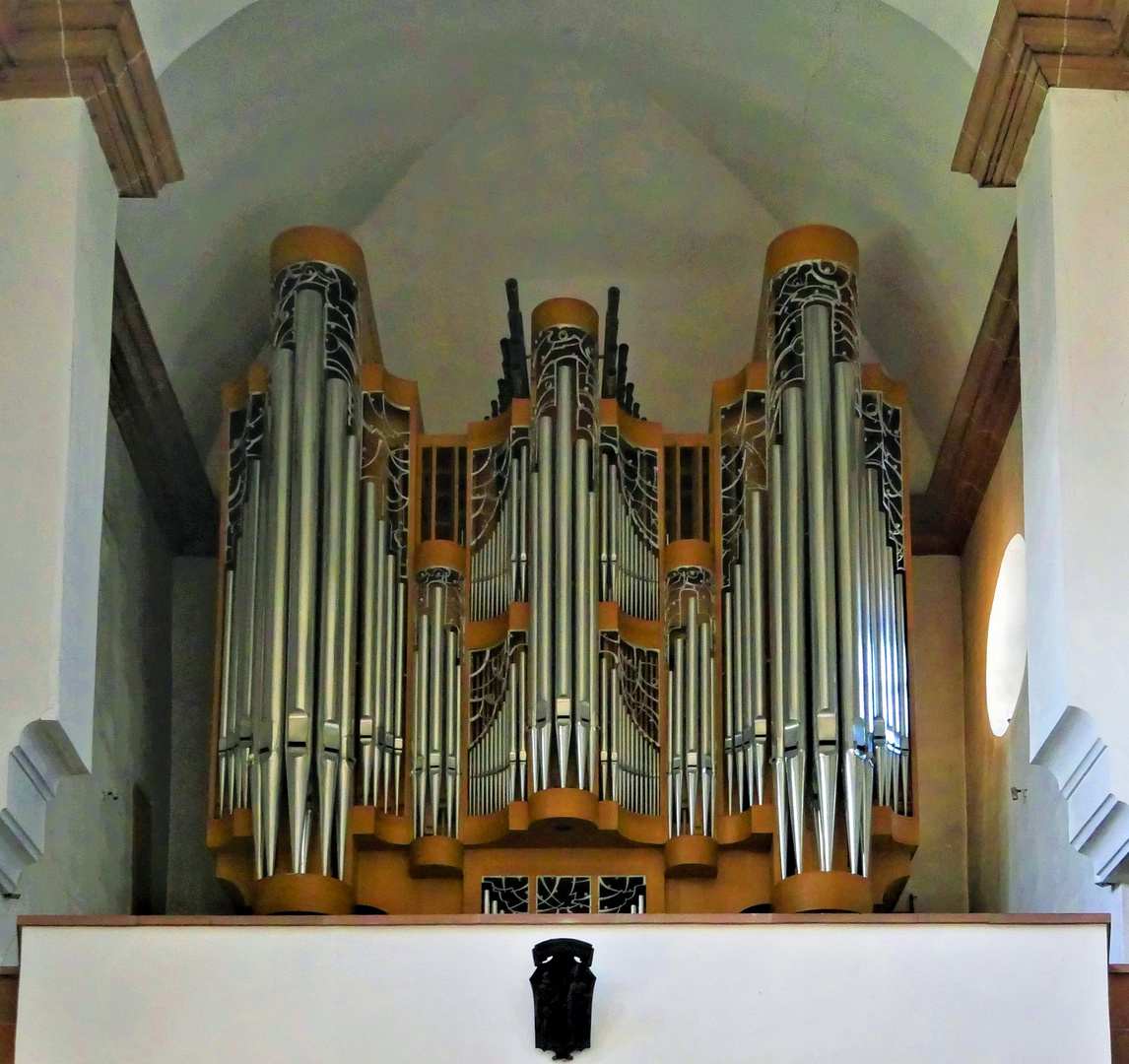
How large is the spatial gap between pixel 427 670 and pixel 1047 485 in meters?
2.77

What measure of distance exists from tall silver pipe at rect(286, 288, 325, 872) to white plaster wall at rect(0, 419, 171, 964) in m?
0.82

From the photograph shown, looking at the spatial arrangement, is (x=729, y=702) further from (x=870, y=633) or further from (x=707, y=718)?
(x=870, y=633)

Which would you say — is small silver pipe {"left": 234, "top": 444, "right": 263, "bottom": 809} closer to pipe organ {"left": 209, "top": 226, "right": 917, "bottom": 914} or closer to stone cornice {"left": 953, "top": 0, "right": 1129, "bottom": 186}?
pipe organ {"left": 209, "top": 226, "right": 917, "bottom": 914}

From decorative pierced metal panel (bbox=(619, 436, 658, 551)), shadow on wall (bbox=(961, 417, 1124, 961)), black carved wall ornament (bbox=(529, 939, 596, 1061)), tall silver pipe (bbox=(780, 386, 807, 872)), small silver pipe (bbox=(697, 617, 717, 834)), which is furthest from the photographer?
decorative pierced metal panel (bbox=(619, 436, 658, 551))

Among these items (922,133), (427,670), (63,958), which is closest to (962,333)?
(922,133)

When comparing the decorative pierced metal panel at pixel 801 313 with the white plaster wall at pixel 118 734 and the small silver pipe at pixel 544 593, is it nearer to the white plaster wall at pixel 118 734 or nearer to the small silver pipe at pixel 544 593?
the small silver pipe at pixel 544 593

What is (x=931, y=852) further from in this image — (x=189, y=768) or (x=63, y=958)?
(x=63, y=958)

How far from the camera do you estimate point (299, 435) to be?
1020 centimetres

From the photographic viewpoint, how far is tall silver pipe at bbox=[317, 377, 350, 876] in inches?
377

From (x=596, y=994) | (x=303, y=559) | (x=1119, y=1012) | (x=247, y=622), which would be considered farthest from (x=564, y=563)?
(x=1119, y=1012)

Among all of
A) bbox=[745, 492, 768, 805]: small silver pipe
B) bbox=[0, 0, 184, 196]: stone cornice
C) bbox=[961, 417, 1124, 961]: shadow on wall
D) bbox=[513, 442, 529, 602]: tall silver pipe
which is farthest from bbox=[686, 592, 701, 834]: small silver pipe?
bbox=[0, 0, 184, 196]: stone cornice

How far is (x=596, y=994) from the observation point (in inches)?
325

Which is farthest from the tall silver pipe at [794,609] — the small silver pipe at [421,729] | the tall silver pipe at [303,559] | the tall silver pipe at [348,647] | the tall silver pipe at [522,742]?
the tall silver pipe at [303,559]

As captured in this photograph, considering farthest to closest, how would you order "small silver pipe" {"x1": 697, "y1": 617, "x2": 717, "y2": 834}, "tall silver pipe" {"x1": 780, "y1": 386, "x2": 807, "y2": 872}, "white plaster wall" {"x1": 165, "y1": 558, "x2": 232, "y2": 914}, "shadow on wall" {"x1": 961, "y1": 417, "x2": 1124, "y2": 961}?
"white plaster wall" {"x1": 165, "y1": 558, "x2": 232, "y2": 914}
"small silver pipe" {"x1": 697, "y1": 617, "x2": 717, "y2": 834}
"tall silver pipe" {"x1": 780, "y1": 386, "x2": 807, "y2": 872}
"shadow on wall" {"x1": 961, "y1": 417, "x2": 1124, "y2": 961}
